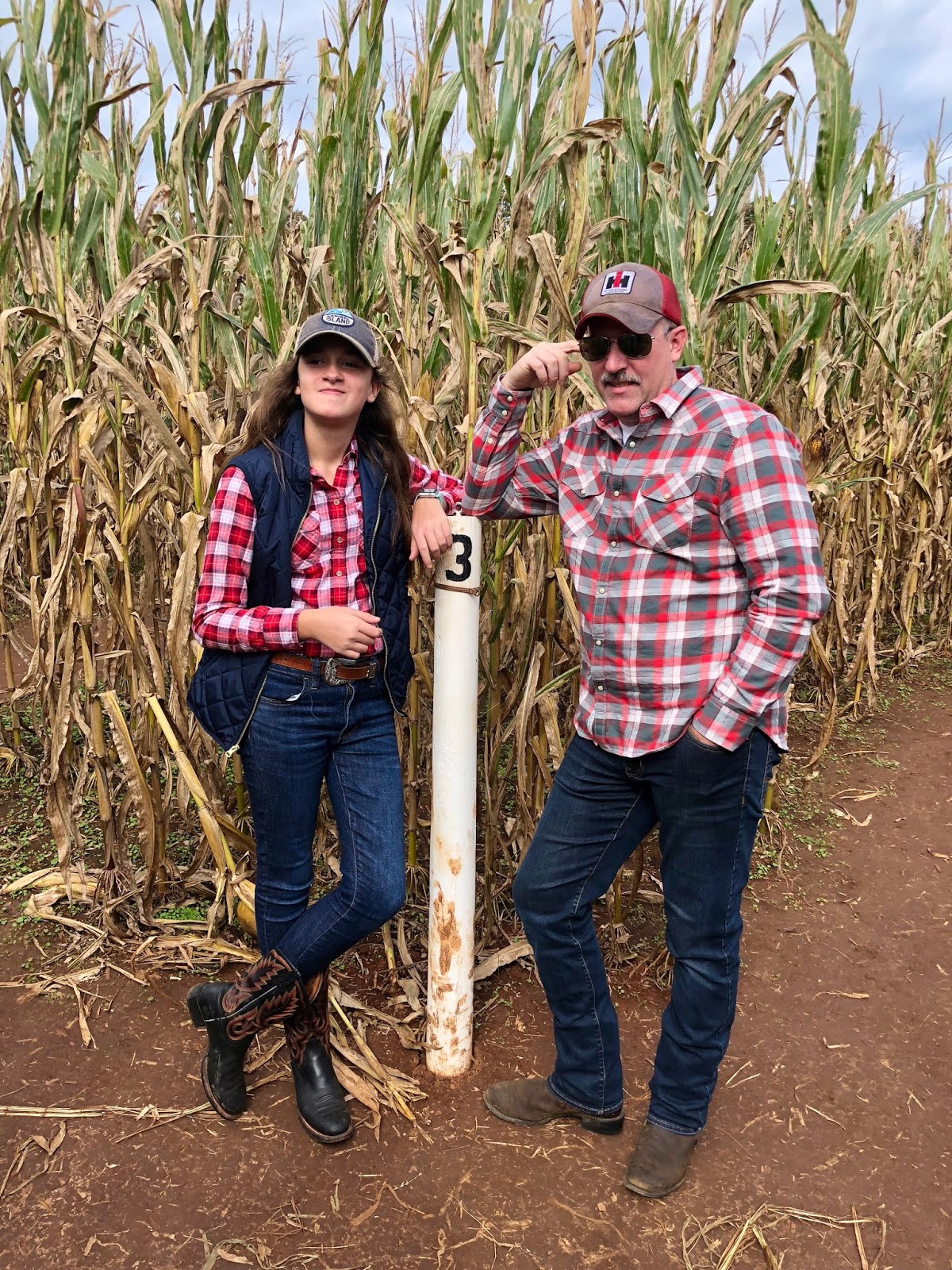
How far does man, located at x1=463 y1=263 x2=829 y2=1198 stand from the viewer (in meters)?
1.62

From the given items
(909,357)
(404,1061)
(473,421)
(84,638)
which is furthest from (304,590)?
(909,357)

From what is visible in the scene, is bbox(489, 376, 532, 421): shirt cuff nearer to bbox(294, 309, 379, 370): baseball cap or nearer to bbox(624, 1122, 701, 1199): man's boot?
bbox(294, 309, 379, 370): baseball cap

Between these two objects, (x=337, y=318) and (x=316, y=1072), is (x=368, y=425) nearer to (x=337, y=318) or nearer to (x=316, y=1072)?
(x=337, y=318)

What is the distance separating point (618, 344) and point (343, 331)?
0.54 metres

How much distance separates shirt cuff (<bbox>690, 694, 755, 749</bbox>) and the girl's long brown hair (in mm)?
773

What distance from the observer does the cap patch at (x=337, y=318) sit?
176cm

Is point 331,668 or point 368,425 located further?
point 368,425

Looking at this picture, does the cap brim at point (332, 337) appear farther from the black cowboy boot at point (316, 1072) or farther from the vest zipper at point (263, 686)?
the black cowboy boot at point (316, 1072)

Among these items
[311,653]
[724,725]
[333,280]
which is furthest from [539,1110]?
[333,280]

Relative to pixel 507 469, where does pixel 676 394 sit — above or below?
above

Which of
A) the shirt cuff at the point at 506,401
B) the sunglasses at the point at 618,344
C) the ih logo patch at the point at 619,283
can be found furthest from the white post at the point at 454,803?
the ih logo patch at the point at 619,283

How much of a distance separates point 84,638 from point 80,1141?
129 cm

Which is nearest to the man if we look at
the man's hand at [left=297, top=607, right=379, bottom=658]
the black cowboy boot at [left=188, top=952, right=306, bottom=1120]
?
the man's hand at [left=297, top=607, right=379, bottom=658]

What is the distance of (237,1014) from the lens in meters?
1.99
